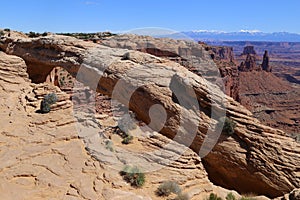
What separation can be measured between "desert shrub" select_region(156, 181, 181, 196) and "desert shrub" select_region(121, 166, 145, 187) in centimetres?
62

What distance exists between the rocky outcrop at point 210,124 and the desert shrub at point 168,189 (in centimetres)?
404

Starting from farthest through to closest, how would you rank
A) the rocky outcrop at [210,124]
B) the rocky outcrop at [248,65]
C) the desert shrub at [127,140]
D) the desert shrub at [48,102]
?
the rocky outcrop at [248,65] < the desert shrub at [48,102] < the desert shrub at [127,140] < the rocky outcrop at [210,124]

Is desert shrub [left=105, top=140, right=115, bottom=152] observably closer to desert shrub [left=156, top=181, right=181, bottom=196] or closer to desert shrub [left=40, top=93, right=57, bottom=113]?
desert shrub [left=156, top=181, right=181, bottom=196]

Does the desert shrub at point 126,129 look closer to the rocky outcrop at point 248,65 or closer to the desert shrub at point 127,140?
the desert shrub at point 127,140

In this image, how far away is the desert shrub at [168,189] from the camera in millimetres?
9859

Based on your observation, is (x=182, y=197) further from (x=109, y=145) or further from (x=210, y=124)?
(x=210, y=124)

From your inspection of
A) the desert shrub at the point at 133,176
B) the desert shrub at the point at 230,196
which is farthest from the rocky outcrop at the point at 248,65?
the desert shrub at the point at 133,176

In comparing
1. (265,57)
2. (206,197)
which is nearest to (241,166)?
(206,197)

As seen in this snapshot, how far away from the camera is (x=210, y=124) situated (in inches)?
540

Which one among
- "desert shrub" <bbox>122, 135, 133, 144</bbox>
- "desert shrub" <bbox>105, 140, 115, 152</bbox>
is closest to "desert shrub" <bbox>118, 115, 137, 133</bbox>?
"desert shrub" <bbox>122, 135, 133, 144</bbox>

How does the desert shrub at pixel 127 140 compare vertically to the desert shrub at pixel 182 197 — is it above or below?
above

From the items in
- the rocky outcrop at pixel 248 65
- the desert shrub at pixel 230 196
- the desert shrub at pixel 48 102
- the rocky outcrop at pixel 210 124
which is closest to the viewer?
the desert shrub at pixel 230 196

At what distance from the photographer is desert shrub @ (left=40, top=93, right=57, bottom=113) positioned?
1476cm

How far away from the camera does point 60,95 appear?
1595 cm
